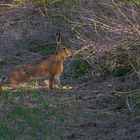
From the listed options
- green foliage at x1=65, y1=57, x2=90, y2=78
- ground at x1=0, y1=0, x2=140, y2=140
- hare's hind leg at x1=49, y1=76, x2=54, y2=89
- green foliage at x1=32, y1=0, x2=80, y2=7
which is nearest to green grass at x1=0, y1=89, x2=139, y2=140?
ground at x1=0, y1=0, x2=140, y2=140

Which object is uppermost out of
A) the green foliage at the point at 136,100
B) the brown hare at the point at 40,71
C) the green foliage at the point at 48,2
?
the green foliage at the point at 136,100

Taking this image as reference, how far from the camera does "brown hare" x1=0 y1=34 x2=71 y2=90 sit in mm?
12164

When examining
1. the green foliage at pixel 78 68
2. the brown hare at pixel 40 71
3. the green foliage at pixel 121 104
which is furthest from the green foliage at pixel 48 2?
the green foliage at pixel 121 104

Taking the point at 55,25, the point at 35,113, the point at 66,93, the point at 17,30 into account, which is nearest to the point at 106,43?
the point at 66,93

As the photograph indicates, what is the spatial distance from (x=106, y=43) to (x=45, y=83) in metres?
2.06

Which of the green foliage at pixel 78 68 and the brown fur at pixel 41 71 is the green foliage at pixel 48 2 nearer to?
the green foliage at pixel 78 68

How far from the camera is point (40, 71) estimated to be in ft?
40.7

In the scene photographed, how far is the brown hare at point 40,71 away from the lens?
12164 mm

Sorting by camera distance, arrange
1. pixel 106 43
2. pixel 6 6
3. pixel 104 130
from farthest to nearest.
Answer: pixel 6 6 → pixel 106 43 → pixel 104 130

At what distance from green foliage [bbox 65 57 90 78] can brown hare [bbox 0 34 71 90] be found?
367mm

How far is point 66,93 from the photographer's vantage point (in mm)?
11602

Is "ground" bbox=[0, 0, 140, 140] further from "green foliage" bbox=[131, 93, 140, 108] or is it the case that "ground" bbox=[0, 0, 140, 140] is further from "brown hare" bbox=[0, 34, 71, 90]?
"brown hare" bbox=[0, 34, 71, 90]

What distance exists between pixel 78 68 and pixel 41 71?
103cm

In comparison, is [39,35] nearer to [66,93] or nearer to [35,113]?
[66,93]
